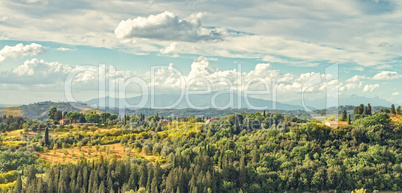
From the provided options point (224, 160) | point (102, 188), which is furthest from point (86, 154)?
point (224, 160)

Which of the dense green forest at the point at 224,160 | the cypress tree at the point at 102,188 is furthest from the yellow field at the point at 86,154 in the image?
the cypress tree at the point at 102,188

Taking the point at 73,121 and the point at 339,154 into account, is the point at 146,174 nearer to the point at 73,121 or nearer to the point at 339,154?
the point at 339,154

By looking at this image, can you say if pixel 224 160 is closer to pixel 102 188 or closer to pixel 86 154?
pixel 102 188

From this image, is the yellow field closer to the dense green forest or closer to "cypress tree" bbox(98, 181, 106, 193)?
the dense green forest

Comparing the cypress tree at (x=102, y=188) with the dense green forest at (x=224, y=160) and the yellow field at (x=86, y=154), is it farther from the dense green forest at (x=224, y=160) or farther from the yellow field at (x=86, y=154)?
the yellow field at (x=86, y=154)

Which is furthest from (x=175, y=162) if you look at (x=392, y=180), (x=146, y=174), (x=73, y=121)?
(x=73, y=121)

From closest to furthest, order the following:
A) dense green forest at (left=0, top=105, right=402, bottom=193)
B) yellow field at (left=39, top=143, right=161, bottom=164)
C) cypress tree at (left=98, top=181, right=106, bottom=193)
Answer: cypress tree at (left=98, top=181, right=106, bottom=193), dense green forest at (left=0, top=105, right=402, bottom=193), yellow field at (left=39, top=143, right=161, bottom=164)

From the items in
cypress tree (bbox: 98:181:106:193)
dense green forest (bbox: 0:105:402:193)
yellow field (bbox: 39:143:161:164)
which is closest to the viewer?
cypress tree (bbox: 98:181:106:193)

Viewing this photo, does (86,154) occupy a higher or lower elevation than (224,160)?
lower

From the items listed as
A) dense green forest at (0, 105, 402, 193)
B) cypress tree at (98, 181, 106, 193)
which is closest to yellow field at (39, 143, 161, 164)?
dense green forest at (0, 105, 402, 193)
